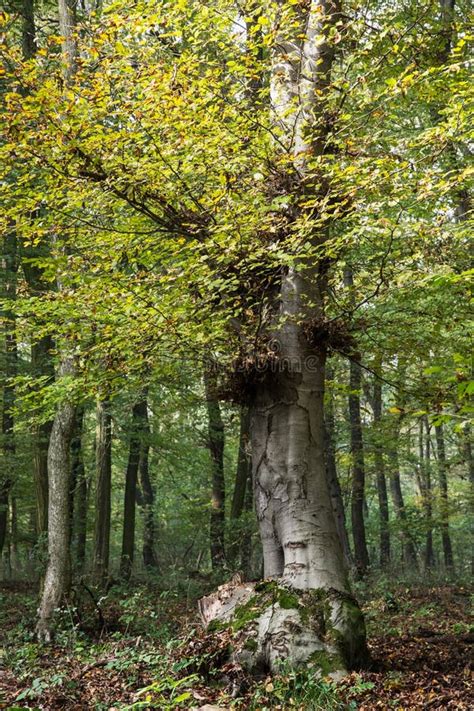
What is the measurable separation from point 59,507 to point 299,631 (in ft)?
18.1

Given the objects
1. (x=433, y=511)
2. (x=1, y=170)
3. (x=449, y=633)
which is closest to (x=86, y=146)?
(x=1, y=170)

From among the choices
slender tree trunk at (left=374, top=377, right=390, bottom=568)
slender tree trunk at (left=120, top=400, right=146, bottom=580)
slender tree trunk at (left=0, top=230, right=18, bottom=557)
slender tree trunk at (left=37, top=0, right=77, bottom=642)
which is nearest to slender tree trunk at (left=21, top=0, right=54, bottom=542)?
slender tree trunk at (left=0, top=230, right=18, bottom=557)

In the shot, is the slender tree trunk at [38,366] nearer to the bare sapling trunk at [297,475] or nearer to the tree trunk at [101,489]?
the tree trunk at [101,489]

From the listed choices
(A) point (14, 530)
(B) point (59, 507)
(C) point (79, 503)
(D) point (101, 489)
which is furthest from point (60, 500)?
(A) point (14, 530)

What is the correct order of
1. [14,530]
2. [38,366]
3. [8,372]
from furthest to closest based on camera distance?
[14,530]
[8,372]
[38,366]

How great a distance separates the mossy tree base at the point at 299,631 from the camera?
214 inches

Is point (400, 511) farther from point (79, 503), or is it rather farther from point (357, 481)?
point (79, 503)

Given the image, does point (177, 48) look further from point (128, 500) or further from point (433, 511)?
point (433, 511)

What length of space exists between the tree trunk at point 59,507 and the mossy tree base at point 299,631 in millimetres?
4359

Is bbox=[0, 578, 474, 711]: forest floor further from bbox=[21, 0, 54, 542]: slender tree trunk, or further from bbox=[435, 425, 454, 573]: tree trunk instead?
bbox=[435, 425, 454, 573]: tree trunk

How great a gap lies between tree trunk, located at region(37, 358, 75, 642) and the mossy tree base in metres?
4.36

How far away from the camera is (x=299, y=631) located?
557 cm

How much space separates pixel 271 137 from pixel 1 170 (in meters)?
3.24

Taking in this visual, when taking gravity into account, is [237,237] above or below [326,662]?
above
